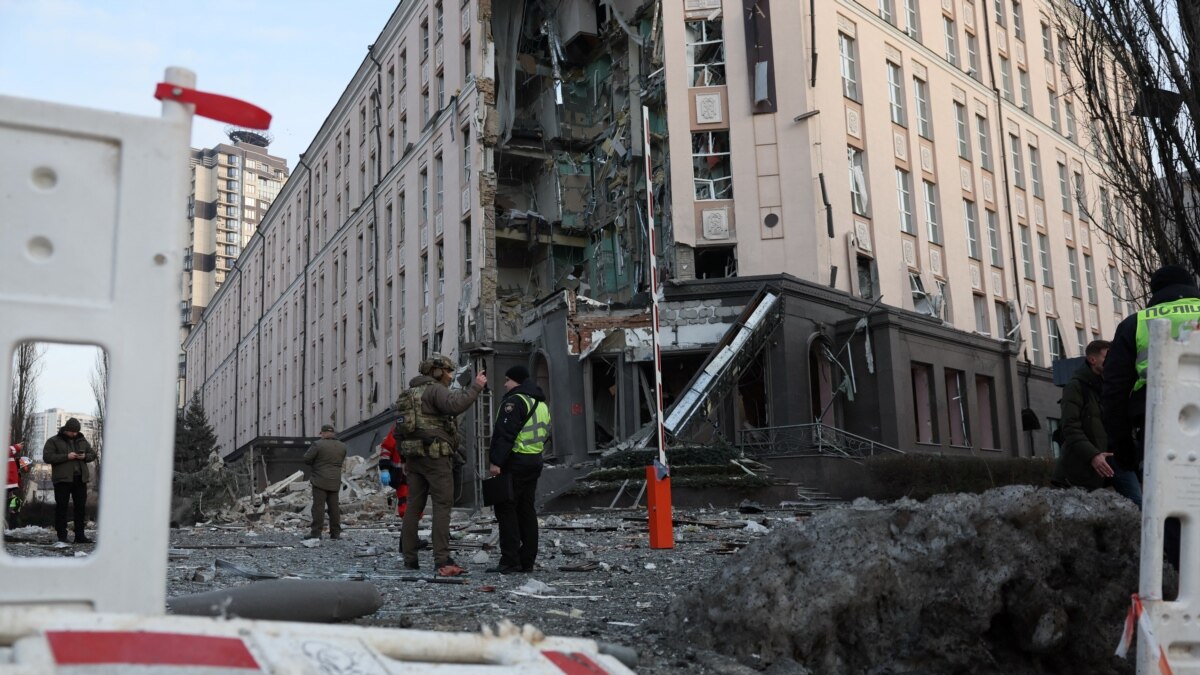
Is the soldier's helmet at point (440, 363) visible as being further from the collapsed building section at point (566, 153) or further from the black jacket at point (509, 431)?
the collapsed building section at point (566, 153)

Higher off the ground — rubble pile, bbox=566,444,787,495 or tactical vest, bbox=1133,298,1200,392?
tactical vest, bbox=1133,298,1200,392

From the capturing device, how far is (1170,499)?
3879mm

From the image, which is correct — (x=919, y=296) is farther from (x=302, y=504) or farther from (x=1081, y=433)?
(x=1081, y=433)

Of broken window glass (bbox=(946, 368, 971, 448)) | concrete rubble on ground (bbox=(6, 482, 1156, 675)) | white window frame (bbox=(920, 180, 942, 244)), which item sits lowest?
concrete rubble on ground (bbox=(6, 482, 1156, 675))

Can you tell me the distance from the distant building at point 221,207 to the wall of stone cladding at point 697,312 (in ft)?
279

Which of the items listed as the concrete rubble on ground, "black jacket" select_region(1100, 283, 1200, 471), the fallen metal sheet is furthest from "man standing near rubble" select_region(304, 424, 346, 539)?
"black jacket" select_region(1100, 283, 1200, 471)

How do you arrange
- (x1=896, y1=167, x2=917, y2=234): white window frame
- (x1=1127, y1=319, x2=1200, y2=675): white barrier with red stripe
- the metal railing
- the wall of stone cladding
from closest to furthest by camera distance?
(x1=1127, y1=319, x2=1200, y2=675): white barrier with red stripe
the metal railing
the wall of stone cladding
(x1=896, y1=167, x2=917, y2=234): white window frame

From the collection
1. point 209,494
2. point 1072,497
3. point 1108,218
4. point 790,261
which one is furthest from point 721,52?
point 1072,497

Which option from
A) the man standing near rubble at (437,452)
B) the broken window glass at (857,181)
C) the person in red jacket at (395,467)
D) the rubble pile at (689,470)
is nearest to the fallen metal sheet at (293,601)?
the man standing near rubble at (437,452)

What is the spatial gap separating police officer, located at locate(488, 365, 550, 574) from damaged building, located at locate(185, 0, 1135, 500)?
510 inches

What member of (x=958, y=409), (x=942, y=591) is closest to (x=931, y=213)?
(x=958, y=409)

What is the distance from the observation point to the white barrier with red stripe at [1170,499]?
3805mm

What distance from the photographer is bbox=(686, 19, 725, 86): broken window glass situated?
29.2 metres

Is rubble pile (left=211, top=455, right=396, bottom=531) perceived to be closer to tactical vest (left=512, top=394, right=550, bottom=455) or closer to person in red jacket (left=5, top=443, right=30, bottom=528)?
person in red jacket (left=5, top=443, right=30, bottom=528)
